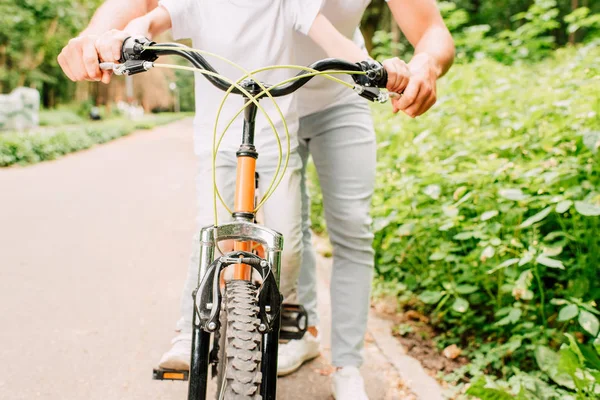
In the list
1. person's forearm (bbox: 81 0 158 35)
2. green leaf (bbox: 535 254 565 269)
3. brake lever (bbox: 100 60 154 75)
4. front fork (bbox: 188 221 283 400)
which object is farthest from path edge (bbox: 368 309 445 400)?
person's forearm (bbox: 81 0 158 35)

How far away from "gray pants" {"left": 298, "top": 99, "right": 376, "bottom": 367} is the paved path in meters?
0.37

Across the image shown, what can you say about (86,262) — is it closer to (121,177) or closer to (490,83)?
(490,83)

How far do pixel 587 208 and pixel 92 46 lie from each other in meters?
1.92

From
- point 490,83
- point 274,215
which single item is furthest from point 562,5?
point 274,215

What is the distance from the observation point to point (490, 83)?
15.4ft

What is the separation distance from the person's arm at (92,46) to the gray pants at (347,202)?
2.80 ft

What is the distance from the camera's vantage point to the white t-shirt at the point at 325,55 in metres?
1.96

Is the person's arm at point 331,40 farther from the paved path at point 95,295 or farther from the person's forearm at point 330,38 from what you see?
the paved path at point 95,295

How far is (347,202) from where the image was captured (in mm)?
2166

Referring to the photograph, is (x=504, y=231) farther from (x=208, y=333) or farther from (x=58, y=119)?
(x=58, y=119)

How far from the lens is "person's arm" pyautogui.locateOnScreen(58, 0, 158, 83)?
138 centimetres

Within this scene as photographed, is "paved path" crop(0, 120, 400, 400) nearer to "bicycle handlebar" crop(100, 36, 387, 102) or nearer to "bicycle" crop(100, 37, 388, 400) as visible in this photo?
"bicycle" crop(100, 37, 388, 400)

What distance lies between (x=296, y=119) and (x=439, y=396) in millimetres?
1451

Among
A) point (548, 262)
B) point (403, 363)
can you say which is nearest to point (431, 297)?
point (403, 363)
